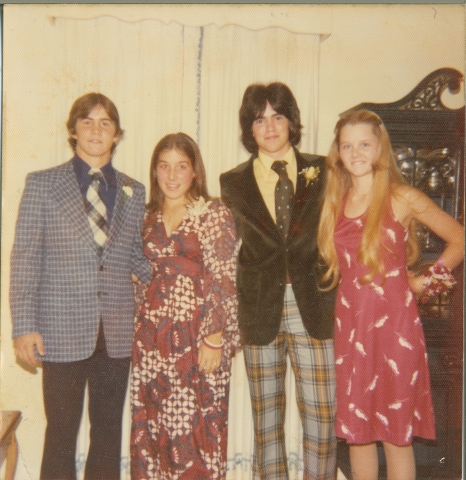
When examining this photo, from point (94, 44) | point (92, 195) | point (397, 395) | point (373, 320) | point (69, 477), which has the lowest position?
point (69, 477)

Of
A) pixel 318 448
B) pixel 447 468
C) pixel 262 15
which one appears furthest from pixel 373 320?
pixel 262 15

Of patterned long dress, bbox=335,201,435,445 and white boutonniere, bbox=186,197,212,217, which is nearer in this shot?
patterned long dress, bbox=335,201,435,445

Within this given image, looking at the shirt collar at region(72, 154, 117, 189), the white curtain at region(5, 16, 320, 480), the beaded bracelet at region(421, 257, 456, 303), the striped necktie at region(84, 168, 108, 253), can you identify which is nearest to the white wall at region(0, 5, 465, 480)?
the white curtain at region(5, 16, 320, 480)

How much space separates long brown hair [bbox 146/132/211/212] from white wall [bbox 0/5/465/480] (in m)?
0.08

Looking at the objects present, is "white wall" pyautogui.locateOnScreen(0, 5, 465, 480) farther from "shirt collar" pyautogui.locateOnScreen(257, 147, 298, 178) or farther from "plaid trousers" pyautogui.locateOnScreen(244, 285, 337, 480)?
"plaid trousers" pyautogui.locateOnScreen(244, 285, 337, 480)

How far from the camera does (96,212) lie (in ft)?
6.35

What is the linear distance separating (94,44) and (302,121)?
36.3 inches

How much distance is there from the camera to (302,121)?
2.03 meters

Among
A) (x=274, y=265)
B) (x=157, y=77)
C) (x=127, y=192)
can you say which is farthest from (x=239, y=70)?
(x=274, y=265)

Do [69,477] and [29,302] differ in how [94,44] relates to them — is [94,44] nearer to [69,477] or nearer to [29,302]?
[29,302]

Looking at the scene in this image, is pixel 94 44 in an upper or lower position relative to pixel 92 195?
upper

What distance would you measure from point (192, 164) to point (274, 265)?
0.54 m

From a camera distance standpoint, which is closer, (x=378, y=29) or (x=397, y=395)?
(x=397, y=395)

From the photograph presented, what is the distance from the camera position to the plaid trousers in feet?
6.38
